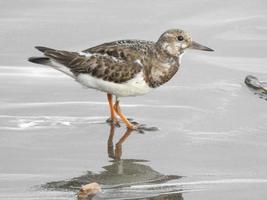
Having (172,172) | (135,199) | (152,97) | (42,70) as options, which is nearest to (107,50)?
(152,97)

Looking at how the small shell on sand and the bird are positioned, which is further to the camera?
the bird

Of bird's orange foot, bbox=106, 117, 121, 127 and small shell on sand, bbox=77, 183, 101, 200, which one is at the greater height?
bird's orange foot, bbox=106, 117, 121, 127

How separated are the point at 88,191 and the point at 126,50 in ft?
7.46

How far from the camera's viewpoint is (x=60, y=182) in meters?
5.33

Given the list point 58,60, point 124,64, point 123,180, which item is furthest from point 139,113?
point 123,180

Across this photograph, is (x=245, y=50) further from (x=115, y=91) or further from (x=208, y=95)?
(x=115, y=91)

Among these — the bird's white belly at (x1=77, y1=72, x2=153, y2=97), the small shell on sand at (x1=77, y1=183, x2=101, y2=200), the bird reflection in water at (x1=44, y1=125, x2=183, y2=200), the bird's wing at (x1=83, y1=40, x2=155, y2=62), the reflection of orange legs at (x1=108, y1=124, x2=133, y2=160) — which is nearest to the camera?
the small shell on sand at (x1=77, y1=183, x2=101, y2=200)

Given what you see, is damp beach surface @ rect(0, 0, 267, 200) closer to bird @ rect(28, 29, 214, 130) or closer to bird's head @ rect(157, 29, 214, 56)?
bird @ rect(28, 29, 214, 130)

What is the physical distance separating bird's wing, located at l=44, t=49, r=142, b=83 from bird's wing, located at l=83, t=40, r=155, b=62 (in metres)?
0.04

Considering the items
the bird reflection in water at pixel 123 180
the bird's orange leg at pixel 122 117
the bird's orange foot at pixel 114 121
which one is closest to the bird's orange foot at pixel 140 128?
the bird's orange leg at pixel 122 117

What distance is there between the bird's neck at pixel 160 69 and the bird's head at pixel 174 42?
0.08 m

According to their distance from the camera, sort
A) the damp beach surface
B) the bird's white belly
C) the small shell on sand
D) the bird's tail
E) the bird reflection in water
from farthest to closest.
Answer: the bird's tail < the bird's white belly < the damp beach surface < the bird reflection in water < the small shell on sand

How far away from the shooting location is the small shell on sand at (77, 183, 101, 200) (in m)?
4.93

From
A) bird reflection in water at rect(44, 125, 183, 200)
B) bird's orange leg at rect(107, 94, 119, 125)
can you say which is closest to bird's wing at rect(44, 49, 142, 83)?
bird's orange leg at rect(107, 94, 119, 125)
